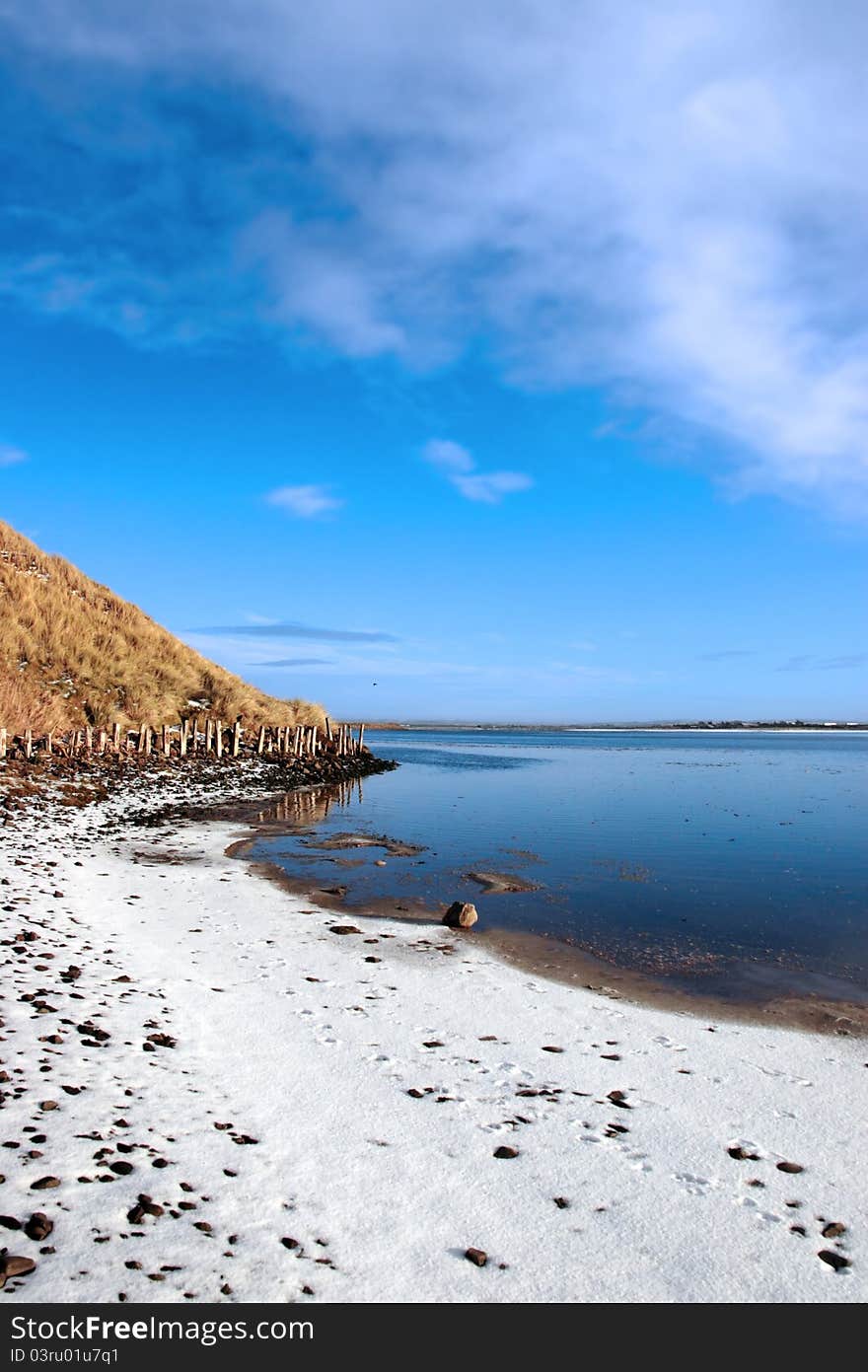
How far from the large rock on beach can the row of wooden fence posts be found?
17366 millimetres

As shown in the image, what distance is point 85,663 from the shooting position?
3634 centimetres

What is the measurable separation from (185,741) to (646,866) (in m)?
22.3

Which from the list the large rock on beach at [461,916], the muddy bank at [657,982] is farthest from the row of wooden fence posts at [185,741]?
the large rock on beach at [461,916]

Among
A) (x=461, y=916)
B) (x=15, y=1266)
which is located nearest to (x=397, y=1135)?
(x=15, y=1266)

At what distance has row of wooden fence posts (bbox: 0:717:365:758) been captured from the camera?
26.3 metres

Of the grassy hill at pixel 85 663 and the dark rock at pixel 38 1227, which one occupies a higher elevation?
the grassy hill at pixel 85 663

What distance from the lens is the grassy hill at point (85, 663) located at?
3256 cm

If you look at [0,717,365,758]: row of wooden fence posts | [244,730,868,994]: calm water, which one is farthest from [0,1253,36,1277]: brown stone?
[0,717,365,758]: row of wooden fence posts

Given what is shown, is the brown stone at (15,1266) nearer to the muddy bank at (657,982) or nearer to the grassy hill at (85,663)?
the muddy bank at (657,982)

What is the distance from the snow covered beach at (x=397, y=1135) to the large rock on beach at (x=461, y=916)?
6.44ft

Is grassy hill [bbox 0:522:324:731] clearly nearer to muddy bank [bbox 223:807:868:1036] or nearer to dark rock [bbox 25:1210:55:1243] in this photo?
muddy bank [bbox 223:807:868:1036]

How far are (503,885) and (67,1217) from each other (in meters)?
11.6

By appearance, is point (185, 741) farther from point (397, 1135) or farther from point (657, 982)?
point (397, 1135)
